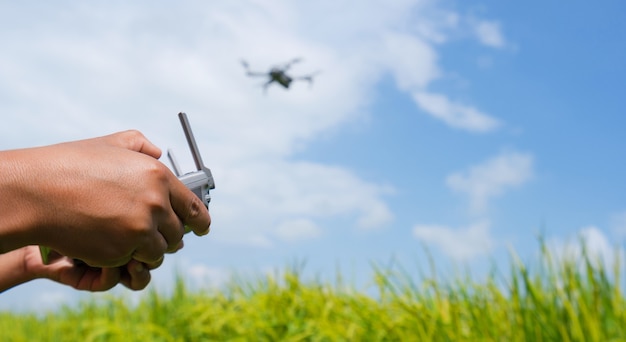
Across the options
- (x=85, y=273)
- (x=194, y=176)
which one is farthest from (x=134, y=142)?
(x=85, y=273)

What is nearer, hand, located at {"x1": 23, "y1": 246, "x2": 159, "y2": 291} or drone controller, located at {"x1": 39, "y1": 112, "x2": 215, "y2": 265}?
drone controller, located at {"x1": 39, "y1": 112, "x2": 215, "y2": 265}

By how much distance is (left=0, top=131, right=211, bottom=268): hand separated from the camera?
5.58ft

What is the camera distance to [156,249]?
1.84 m

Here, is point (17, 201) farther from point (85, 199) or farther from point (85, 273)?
point (85, 273)

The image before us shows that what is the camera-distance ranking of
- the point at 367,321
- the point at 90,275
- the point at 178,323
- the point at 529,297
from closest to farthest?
1. the point at 90,275
2. the point at 529,297
3. the point at 367,321
4. the point at 178,323

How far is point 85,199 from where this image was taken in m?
1.69

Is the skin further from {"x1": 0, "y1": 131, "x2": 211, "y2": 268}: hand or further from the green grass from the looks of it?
the green grass

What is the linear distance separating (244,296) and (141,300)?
3.86 ft

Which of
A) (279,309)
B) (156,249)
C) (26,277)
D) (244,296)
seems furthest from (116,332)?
(156,249)

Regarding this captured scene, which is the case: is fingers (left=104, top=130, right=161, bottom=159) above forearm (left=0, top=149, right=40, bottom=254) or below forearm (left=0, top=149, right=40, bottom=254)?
above

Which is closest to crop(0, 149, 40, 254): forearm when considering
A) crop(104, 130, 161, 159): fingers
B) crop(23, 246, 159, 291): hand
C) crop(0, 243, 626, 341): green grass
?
crop(104, 130, 161, 159): fingers

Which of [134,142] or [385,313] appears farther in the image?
[385,313]

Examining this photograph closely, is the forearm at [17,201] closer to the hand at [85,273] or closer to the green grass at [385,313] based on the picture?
the hand at [85,273]

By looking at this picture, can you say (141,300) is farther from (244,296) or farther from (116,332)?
(244,296)
